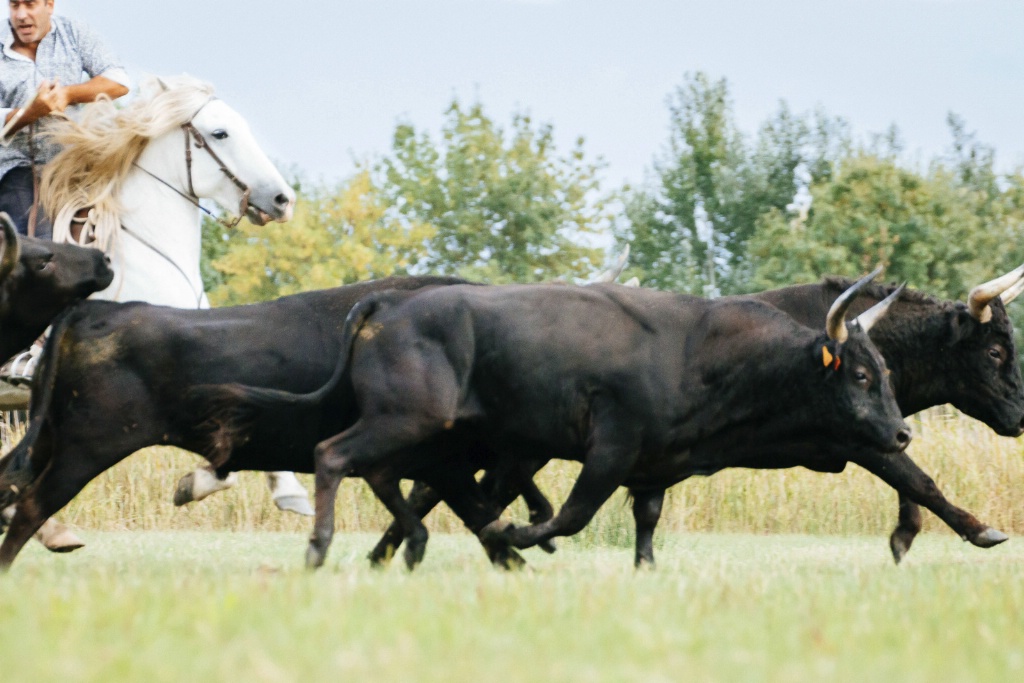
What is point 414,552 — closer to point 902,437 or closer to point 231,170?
point 902,437

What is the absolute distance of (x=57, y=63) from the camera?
9336mm

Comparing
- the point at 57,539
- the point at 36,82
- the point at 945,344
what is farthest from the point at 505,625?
the point at 36,82

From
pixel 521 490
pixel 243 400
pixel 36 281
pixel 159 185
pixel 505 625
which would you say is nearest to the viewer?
pixel 505 625

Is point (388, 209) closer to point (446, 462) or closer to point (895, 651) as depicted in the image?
point (446, 462)

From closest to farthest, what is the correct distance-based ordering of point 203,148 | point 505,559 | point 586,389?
point 586,389
point 505,559
point 203,148

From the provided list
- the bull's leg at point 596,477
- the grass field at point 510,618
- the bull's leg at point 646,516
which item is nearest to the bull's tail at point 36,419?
the grass field at point 510,618

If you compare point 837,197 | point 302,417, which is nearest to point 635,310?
point 302,417

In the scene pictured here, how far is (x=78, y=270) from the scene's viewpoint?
709cm

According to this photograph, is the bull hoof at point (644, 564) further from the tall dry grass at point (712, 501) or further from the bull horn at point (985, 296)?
the tall dry grass at point (712, 501)

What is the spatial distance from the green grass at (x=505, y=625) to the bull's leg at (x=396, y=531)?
619mm

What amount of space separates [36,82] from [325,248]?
25980mm

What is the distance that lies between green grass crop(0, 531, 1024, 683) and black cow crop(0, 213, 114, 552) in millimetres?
1183

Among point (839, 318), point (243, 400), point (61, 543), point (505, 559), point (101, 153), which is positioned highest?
point (101, 153)

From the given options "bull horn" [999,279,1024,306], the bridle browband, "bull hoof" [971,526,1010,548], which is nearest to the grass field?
"bull hoof" [971,526,1010,548]
